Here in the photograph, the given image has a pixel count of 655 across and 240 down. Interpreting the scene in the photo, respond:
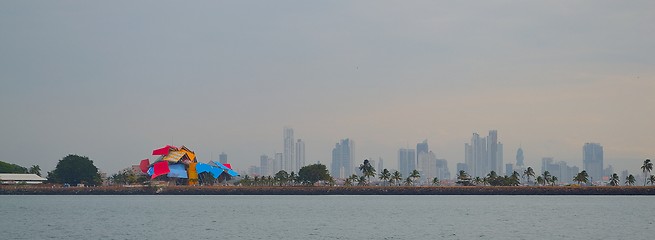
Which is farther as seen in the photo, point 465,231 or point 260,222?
point 260,222

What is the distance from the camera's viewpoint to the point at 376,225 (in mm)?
81812

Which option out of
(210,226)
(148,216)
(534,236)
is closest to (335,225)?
(210,226)

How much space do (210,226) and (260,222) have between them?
7.22m

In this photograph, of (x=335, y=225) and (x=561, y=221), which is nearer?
(x=335, y=225)

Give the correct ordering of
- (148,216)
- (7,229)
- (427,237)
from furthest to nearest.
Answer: (148,216) < (7,229) < (427,237)

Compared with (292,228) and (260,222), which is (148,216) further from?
(292,228)

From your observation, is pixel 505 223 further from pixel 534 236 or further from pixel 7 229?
pixel 7 229

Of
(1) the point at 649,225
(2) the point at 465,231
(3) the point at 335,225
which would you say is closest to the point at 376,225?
(3) the point at 335,225

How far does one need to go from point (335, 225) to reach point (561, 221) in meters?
22.3

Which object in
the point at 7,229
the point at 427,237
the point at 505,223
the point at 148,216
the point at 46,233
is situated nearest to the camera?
the point at 427,237

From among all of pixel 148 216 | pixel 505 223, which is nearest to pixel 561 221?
pixel 505 223

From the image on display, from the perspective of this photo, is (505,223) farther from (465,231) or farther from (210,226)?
(210,226)

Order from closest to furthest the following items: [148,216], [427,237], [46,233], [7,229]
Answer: [427,237] → [46,233] → [7,229] → [148,216]

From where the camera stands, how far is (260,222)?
286 ft
